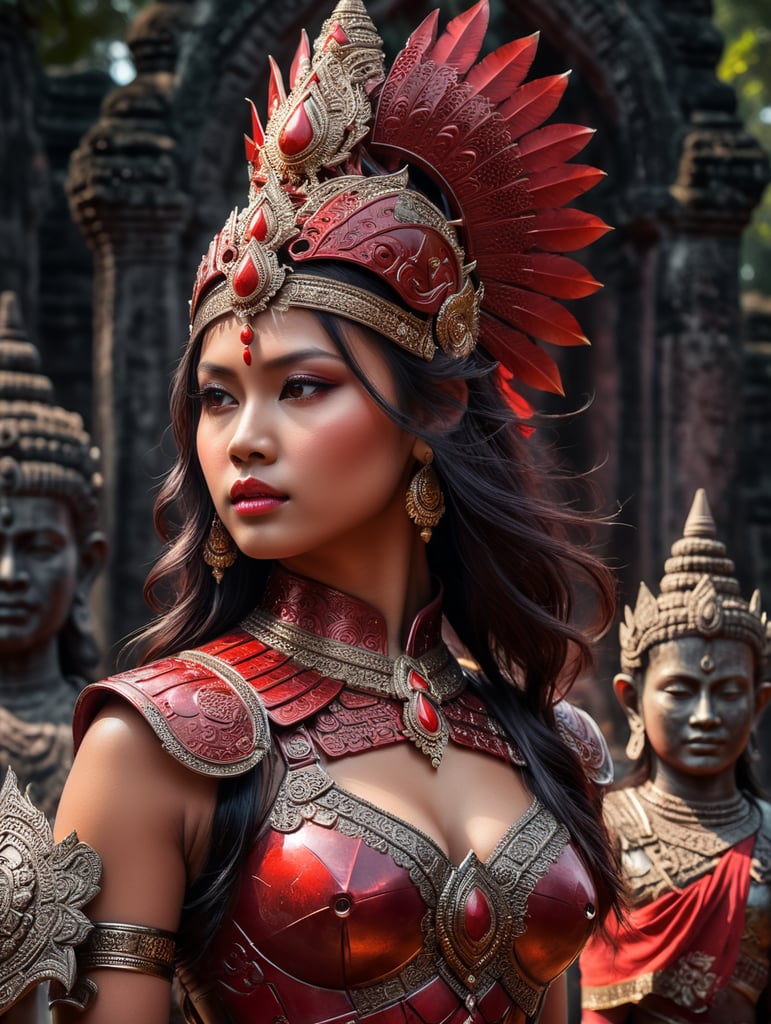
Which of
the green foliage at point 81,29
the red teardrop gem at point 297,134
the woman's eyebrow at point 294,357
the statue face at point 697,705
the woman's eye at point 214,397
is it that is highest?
the green foliage at point 81,29

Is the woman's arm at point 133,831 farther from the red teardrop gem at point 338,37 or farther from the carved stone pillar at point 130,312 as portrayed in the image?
the carved stone pillar at point 130,312

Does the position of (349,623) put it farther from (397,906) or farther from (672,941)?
(672,941)

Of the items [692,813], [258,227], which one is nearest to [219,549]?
[258,227]

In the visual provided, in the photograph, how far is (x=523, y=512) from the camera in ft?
11.0

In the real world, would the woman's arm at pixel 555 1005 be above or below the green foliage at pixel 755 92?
below

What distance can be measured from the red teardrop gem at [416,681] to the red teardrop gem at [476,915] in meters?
0.40

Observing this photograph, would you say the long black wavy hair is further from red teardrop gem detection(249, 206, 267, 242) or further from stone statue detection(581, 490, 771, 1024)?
stone statue detection(581, 490, 771, 1024)

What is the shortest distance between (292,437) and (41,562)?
3.65 metres

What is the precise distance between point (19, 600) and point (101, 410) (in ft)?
6.84

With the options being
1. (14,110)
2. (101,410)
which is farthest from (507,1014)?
(14,110)

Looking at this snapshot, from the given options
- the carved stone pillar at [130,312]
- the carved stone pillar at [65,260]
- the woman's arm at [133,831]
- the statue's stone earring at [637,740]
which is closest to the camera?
the woman's arm at [133,831]

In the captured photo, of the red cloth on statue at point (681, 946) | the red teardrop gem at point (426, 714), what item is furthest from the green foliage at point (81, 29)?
the red teardrop gem at point (426, 714)

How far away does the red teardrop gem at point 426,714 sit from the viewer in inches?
124

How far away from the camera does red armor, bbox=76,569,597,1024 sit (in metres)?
2.87
